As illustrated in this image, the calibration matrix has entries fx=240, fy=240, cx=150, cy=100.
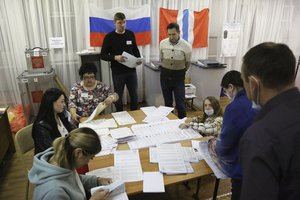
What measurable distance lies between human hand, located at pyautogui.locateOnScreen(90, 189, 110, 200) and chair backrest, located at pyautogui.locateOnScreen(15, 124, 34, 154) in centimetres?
93

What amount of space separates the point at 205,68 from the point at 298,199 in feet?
11.4

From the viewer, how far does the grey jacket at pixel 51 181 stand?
1.19 metres

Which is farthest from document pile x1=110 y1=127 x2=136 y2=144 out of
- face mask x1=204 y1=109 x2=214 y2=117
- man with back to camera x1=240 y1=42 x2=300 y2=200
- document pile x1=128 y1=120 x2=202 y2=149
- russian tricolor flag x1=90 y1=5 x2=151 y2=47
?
russian tricolor flag x1=90 y1=5 x2=151 y2=47

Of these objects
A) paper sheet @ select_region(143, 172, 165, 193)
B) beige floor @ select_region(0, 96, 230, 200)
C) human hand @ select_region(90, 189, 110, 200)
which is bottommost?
beige floor @ select_region(0, 96, 230, 200)

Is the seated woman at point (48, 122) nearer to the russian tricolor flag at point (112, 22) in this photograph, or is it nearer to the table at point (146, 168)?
the table at point (146, 168)

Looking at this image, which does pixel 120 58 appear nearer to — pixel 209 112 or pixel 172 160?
pixel 209 112

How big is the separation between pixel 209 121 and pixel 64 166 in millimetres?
1422

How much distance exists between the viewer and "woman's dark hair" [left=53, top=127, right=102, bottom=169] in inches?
49.6

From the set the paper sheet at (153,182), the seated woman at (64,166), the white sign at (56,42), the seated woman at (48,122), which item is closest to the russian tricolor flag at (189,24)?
the white sign at (56,42)

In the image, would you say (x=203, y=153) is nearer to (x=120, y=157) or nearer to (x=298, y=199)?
(x=120, y=157)

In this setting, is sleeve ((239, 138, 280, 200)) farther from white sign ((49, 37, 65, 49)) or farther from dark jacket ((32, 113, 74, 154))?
white sign ((49, 37, 65, 49))

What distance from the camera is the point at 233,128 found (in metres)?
1.35

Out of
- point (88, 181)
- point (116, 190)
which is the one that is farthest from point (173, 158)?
point (88, 181)

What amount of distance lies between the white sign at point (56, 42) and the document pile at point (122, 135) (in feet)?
7.84
